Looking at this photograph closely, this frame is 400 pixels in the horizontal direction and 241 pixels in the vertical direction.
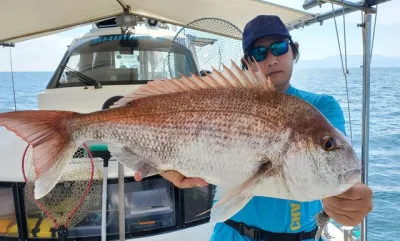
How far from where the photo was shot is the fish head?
46.5 inches

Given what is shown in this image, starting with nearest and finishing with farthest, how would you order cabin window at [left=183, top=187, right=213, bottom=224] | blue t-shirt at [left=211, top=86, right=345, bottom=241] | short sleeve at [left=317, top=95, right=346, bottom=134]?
short sleeve at [left=317, top=95, right=346, bottom=134], blue t-shirt at [left=211, top=86, right=345, bottom=241], cabin window at [left=183, top=187, right=213, bottom=224]

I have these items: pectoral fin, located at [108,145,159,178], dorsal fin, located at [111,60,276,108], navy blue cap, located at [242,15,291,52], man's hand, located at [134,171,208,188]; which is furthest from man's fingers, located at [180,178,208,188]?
navy blue cap, located at [242,15,291,52]

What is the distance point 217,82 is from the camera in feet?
4.57

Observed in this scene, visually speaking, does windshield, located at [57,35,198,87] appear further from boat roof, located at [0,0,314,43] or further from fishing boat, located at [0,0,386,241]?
boat roof, located at [0,0,314,43]

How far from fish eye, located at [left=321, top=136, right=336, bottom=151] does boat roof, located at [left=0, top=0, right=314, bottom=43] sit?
123 inches

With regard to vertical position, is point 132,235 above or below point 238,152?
below

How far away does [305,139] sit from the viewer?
1.22 metres

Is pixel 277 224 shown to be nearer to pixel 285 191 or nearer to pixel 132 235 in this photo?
pixel 285 191

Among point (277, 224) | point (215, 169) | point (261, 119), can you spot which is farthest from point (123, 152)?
point (277, 224)

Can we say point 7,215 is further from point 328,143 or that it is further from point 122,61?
point 328,143

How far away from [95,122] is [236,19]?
3764 mm

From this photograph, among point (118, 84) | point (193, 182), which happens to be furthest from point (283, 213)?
point (118, 84)

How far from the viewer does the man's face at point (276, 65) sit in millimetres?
1850

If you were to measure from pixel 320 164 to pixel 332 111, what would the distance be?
2.05 ft
